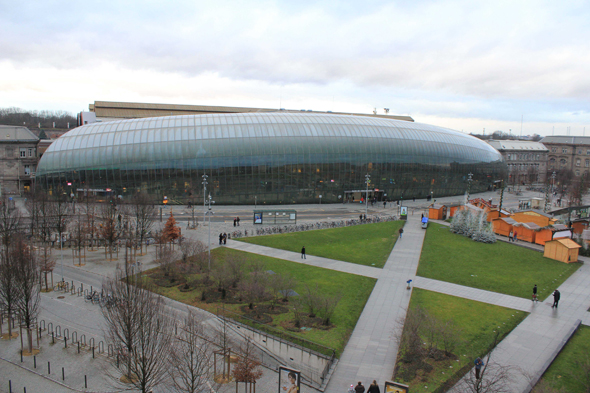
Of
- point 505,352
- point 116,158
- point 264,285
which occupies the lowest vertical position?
point 505,352

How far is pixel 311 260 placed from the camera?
1515 inches

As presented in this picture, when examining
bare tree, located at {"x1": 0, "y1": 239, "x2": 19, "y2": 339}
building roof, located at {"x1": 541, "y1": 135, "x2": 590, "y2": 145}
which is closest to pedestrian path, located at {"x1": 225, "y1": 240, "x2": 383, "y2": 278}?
bare tree, located at {"x1": 0, "y1": 239, "x2": 19, "y2": 339}

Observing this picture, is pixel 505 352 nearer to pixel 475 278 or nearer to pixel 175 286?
pixel 475 278

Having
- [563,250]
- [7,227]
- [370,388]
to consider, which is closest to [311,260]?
[370,388]

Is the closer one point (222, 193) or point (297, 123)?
point (222, 193)

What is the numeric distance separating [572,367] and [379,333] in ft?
31.8

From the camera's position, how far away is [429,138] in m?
94.9

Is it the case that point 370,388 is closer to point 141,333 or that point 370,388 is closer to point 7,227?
point 141,333

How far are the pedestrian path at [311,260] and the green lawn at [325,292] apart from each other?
1.17 m

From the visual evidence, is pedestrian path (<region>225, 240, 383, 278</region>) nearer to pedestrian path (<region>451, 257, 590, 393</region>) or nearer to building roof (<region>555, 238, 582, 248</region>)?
pedestrian path (<region>451, 257, 590, 393</region>)

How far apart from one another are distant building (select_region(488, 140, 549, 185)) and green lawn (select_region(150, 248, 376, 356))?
146 m

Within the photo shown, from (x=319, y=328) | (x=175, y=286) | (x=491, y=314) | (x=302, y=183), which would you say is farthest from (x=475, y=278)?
(x=302, y=183)

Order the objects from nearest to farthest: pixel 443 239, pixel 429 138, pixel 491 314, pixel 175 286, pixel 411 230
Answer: pixel 491 314 < pixel 175 286 < pixel 443 239 < pixel 411 230 < pixel 429 138

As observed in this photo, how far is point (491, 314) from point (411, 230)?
94.3ft
